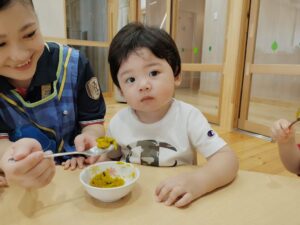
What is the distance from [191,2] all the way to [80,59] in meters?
3.07

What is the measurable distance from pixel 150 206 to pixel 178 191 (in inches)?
2.3

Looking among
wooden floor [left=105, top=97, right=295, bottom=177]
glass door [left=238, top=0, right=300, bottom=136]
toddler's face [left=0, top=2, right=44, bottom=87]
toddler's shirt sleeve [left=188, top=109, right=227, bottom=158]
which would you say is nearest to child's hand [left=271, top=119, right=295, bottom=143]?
toddler's shirt sleeve [left=188, top=109, right=227, bottom=158]

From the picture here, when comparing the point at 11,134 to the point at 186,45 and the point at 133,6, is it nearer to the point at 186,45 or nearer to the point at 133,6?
the point at 186,45

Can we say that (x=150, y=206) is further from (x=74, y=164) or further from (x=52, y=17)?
(x=52, y=17)

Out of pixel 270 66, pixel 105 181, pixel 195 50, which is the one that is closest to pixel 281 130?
pixel 105 181

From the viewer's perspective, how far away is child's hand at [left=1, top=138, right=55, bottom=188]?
44 cm

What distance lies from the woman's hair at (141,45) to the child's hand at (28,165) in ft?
1.20

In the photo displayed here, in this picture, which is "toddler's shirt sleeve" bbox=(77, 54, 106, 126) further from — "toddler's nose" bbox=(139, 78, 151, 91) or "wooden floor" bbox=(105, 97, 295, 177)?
"wooden floor" bbox=(105, 97, 295, 177)

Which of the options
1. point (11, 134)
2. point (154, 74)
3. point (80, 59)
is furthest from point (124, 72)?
point (11, 134)

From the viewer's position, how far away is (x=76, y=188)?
55 centimetres

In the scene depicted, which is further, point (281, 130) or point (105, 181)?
point (281, 130)

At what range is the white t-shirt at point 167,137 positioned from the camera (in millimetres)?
728

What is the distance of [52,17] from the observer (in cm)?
391

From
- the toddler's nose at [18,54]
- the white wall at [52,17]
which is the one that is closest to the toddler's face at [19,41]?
the toddler's nose at [18,54]
